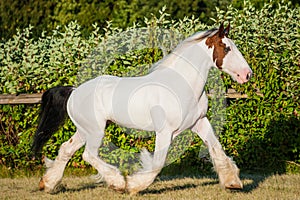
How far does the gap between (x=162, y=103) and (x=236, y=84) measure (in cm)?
261

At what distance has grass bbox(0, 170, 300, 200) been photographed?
20.8 feet

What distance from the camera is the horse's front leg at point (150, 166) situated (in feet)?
19.2

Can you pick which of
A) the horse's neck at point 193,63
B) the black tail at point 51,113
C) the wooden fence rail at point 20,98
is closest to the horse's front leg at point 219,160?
the horse's neck at point 193,63

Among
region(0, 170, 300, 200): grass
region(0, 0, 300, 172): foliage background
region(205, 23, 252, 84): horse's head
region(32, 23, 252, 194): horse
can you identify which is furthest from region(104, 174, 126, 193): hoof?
region(0, 0, 300, 172): foliage background

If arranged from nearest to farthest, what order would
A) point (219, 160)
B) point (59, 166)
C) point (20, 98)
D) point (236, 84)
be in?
point (219, 160)
point (59, 166)
point (236, 84)
point (20, 98)

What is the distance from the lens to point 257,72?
816cm

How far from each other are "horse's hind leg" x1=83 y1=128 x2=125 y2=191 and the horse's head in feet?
4.42

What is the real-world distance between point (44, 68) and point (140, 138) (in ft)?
5.19

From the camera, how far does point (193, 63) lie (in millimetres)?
6035

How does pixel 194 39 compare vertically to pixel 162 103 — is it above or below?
above

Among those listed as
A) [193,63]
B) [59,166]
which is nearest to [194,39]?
[193,63]

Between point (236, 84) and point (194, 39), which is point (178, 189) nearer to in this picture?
point (194, 39)

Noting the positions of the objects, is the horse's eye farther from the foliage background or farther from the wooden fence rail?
the wooden fence rail

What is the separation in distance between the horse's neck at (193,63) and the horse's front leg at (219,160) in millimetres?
382
